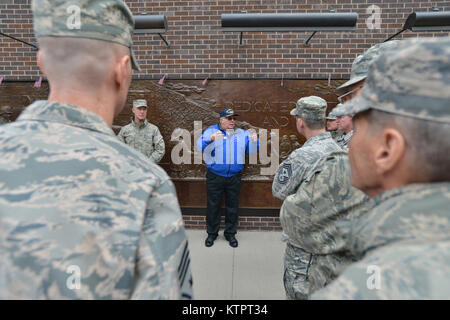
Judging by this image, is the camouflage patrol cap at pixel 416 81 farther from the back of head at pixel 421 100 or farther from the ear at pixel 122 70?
the ear at pixel 122 70

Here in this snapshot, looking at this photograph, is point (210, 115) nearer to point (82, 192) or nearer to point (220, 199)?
point (220, 199)

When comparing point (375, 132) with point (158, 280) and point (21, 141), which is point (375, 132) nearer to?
point (158, 280)

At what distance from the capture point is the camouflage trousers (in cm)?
161

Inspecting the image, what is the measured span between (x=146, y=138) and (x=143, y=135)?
0.06 meters

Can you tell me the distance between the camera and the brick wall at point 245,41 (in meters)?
3.79

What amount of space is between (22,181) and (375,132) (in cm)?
88

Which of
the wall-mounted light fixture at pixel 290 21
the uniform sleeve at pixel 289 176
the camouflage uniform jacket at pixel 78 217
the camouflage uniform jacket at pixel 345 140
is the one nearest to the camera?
the camouflage uniform jacket at pixel 78 217

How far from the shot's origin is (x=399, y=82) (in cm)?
61

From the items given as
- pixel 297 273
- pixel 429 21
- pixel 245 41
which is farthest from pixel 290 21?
pixel 297 273

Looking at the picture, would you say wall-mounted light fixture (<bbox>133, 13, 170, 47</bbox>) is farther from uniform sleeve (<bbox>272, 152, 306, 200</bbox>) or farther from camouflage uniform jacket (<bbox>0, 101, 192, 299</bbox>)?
camouflage uniform jacket (<bbox>0, 101, 192, 299</bbox>)

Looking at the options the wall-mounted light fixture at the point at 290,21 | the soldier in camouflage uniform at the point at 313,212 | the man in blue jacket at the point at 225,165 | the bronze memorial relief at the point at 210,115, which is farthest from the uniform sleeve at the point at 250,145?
the soldier in camouflage uniform at the point at 313,212

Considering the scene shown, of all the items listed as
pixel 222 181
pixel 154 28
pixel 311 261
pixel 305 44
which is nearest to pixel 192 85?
pixel 154 28

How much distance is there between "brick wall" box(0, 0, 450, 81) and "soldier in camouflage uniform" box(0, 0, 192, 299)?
10.7 feet

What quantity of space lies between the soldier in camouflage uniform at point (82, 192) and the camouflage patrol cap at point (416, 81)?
60cm
